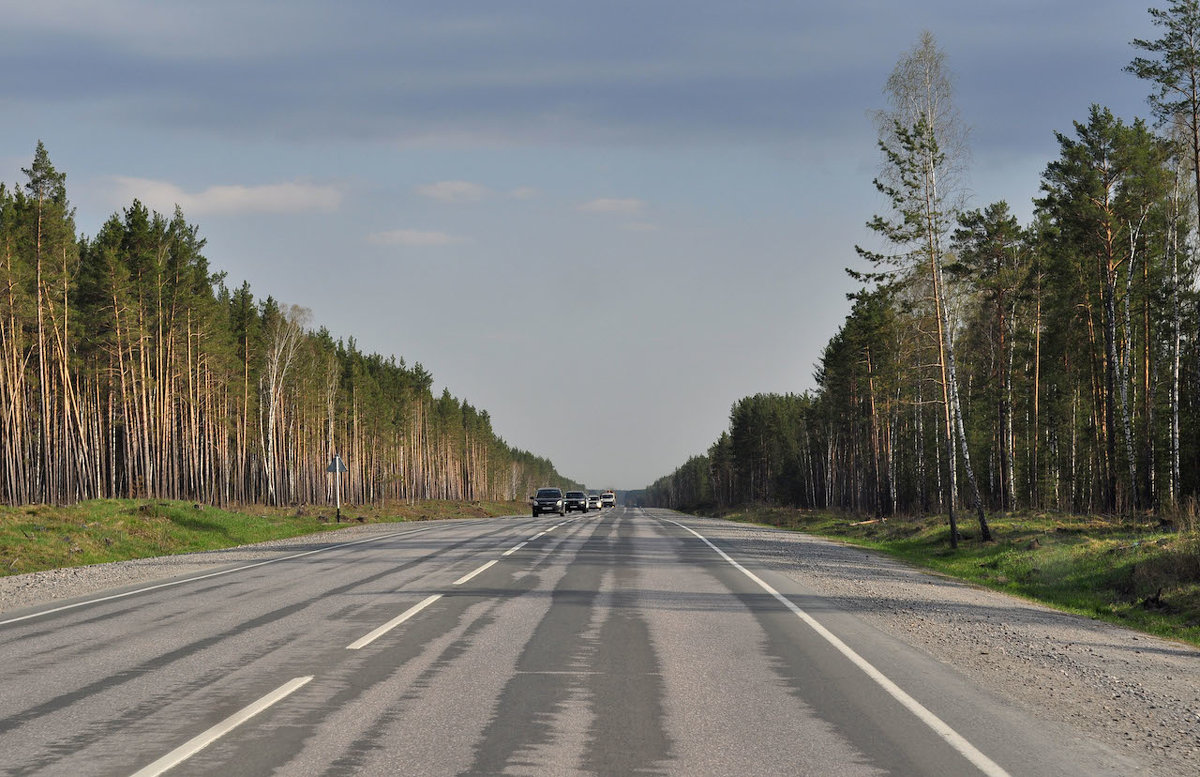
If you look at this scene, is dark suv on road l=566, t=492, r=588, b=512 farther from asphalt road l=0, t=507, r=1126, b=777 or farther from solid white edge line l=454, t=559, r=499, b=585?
asphalt road l=0, t=507, r=1126, b=777

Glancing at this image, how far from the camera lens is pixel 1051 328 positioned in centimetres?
4388

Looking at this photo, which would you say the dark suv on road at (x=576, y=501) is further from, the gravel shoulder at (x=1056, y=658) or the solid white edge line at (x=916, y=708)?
the solid white edge line at (x=916, y=708)

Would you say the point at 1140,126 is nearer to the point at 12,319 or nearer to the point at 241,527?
the point at 241,527

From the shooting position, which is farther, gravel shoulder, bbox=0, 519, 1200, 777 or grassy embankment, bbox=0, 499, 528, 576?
grassy embankment, bbox=0, 499, 528, 576

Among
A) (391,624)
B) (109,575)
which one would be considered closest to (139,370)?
(109,575)

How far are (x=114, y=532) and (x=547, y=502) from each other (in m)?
35.5

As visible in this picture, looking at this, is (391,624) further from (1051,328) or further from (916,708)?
(1051,328)

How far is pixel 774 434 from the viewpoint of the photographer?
117 m

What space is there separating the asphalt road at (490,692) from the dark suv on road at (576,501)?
185 ft

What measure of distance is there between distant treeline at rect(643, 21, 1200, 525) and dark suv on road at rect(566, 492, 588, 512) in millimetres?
22843

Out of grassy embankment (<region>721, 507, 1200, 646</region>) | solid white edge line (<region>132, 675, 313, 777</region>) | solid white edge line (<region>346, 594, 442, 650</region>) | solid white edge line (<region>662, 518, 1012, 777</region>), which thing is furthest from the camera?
grassy embankment (<region>721, 507, 1200, 646</region>)

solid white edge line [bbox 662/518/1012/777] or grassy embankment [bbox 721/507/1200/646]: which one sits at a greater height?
solid white edge line [bbox 662/518/1012/777]

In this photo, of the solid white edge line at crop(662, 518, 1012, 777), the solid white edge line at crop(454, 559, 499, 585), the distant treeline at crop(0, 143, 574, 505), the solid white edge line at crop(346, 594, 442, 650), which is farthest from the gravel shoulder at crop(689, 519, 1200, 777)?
the distant treeline at crop(0, 143, 574, 505)

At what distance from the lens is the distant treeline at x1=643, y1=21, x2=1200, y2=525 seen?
26578mm
